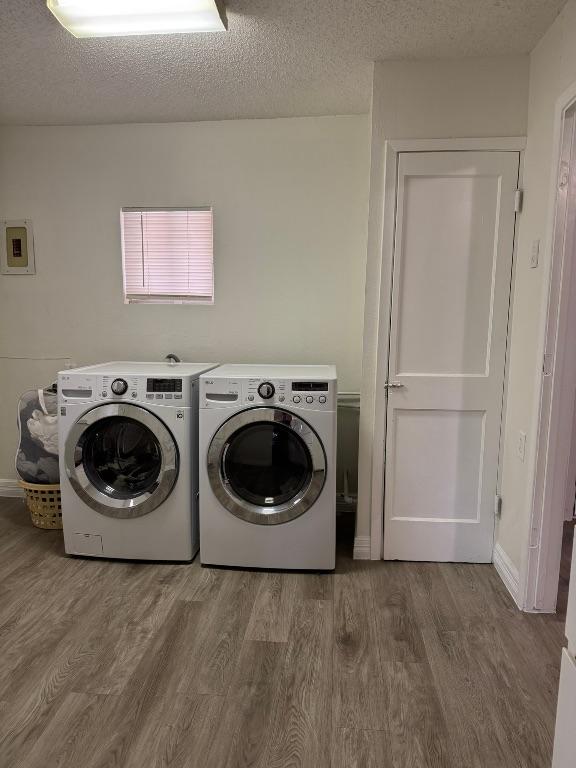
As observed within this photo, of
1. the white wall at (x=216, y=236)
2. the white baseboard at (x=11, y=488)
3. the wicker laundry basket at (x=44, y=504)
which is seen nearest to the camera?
the wicker laundry basket at (x=44, y=504)

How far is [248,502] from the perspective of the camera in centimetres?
240

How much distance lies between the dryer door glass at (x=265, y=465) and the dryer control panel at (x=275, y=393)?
0.14m

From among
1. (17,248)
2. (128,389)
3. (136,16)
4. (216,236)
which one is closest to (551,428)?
(128,389)

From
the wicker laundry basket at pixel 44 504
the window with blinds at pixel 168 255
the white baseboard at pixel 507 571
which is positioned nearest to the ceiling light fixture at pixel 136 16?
the window with blinds at pixel 168 255

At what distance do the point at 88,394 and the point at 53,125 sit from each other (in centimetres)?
186

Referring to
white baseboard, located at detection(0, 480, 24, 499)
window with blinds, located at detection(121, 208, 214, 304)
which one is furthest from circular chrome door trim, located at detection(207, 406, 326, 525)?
white baseboard, located at detection(0, 480, 24, 499)

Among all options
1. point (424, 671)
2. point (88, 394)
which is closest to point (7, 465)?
point (88, 394)

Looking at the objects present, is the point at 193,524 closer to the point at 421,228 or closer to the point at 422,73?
the point at 421,228

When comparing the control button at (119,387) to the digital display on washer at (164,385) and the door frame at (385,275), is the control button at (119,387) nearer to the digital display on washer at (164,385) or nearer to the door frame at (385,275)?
the digital display on washer at (164,385)

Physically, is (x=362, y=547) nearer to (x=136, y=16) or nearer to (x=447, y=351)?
(x=447, y=351)

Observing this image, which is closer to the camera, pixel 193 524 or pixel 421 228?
pixel 421 228

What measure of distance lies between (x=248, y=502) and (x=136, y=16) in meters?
2.12

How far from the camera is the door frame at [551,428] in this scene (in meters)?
1.89

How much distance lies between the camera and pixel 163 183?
3.03 metres
